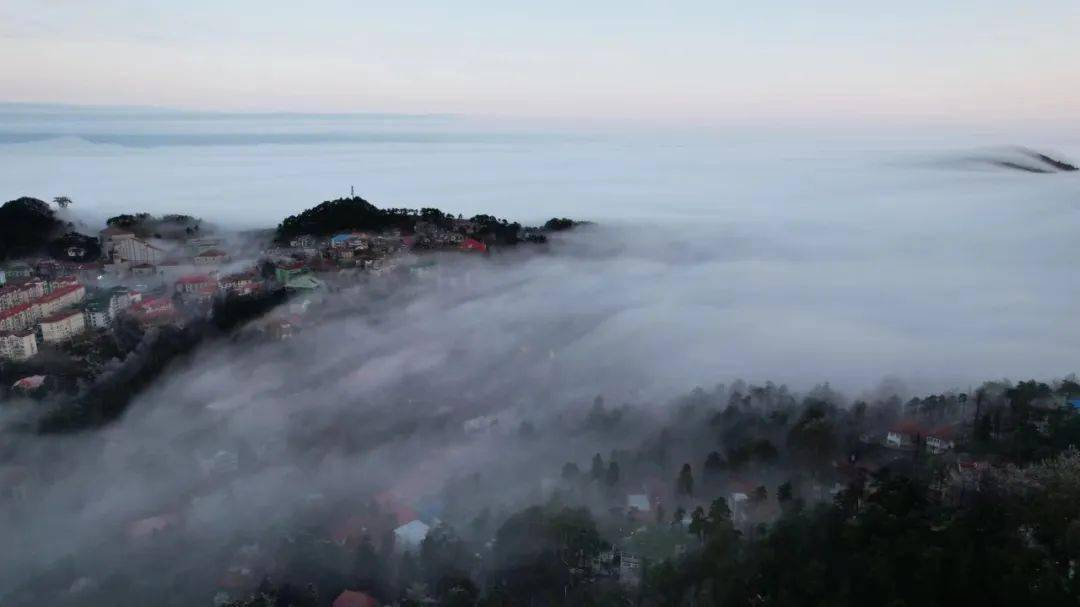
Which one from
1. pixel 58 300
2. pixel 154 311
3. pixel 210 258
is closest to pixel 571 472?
pixel 154 311

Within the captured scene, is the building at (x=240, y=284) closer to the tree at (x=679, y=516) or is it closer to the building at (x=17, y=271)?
the building at (x=17, y=271)

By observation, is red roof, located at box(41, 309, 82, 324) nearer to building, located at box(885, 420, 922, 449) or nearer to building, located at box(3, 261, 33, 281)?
building, located at box(3, 261, 33, 281)

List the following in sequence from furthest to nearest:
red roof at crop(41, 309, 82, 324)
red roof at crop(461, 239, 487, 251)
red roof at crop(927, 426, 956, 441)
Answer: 1. red roof at crop(461, 239, 487, 251)
2. red roof at crop(41, 309, 82, 324)
3. red roof at crop(927, 426, 956, 441)

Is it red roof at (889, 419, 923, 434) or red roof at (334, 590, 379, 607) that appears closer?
red roof at (334, 590, 379, 607)

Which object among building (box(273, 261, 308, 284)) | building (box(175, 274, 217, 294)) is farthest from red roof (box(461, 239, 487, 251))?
building (box(175, 274, 217, 294))

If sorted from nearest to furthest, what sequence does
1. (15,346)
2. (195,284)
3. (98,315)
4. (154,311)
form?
(15,346) → (98,315) → (154,311) → (195,284)

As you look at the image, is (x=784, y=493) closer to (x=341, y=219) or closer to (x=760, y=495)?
(x=760, y=495)
